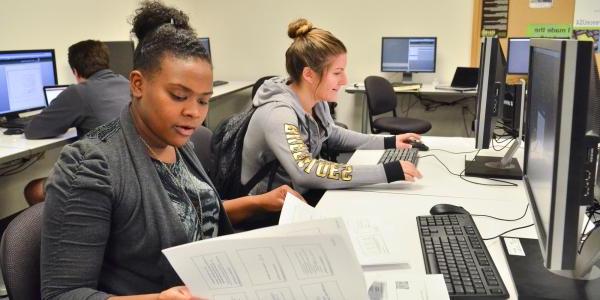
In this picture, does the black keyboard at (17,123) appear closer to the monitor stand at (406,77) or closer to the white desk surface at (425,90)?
the white desk surface at (425,90)

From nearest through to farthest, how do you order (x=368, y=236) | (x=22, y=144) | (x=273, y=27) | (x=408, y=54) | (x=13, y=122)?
(x=368, y=236) → (x=22, y=144) → (x=13, y=122) → (x=408, y=54) → (x=273, y=27)

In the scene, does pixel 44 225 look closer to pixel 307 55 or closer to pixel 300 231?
pixel 300 231

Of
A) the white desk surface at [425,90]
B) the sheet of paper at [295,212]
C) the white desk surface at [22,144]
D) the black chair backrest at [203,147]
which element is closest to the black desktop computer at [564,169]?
the sheet of paper at [295,212]

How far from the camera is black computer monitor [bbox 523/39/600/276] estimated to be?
70 cm

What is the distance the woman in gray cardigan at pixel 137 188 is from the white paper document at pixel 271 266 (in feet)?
0.22

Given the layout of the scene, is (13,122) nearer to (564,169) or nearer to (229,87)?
(229,87)

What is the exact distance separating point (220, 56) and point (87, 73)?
9.89 feet

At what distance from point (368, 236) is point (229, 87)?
389 cm

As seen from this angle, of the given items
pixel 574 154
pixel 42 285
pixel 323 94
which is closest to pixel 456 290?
pixel 574 154

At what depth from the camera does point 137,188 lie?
942mm

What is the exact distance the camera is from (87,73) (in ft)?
8.80

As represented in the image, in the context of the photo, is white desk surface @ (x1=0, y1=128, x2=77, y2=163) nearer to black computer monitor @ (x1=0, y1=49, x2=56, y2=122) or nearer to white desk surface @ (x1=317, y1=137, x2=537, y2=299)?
black computer monitor @ (x1=0, y1=49, x2=56, y2=122)

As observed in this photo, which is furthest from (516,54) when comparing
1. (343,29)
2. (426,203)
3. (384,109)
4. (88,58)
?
(88,58)

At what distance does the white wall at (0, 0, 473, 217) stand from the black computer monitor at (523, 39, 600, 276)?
3652mm
